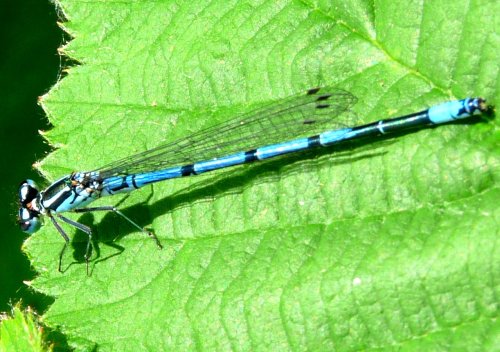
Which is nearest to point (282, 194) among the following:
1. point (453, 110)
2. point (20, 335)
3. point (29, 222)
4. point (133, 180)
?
point (453, 110)

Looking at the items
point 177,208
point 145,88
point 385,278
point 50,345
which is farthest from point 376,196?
point 50,345

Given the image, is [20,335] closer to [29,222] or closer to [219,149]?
[29,222]

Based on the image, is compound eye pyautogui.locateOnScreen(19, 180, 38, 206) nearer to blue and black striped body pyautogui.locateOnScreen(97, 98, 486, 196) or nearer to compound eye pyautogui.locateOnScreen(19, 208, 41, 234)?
compound eye pyautogui.locateOnScreen(19, 208, 41, 234)

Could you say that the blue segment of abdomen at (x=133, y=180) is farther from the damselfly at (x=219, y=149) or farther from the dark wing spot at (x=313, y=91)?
the dark wing spot at (x=313, y=91)

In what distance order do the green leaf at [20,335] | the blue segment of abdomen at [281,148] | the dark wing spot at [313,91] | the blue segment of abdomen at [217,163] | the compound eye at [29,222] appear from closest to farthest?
1. the green leaf at [20,335]
2. the dark wing spot at [313,91]
3. the blue segment of abdomen at [281,148]
4. the blue segment of abdomen at [217,163]
5. the compound eye at [29,222]

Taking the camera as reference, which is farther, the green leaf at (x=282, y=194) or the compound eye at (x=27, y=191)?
the compound eye at (x=27, y=191)

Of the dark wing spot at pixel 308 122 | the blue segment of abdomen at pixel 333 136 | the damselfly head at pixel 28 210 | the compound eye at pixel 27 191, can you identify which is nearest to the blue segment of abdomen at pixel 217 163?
the dark wing spot at pixel 308 122
